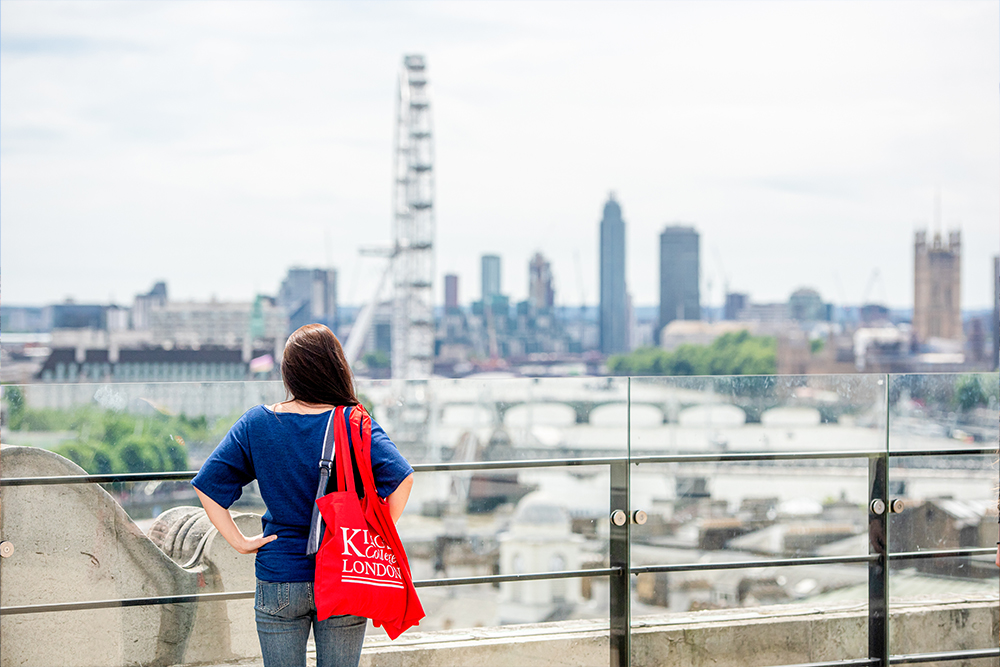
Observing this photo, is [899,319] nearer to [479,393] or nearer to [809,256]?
[809,256]

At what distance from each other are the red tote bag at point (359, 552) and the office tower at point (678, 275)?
10609cm

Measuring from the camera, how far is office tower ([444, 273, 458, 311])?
104637 mm

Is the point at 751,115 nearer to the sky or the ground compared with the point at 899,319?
nearer to the sky

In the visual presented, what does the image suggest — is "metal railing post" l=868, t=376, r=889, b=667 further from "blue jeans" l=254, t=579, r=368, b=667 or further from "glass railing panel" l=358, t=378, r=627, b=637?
"blue jeans" l=254, t=579, r=368, b=667

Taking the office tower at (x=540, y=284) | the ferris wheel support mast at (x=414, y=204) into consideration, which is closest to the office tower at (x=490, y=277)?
the office tower at (x=540, y=284)

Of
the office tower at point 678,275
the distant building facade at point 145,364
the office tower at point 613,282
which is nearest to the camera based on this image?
the distant building facade at point 145,364

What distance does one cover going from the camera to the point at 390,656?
3.23 metres

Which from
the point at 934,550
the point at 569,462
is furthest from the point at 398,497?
the point at 934,550

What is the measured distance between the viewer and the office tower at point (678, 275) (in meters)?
106

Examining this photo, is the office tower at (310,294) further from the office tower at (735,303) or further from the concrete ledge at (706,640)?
the concrete ledge at (706,640)

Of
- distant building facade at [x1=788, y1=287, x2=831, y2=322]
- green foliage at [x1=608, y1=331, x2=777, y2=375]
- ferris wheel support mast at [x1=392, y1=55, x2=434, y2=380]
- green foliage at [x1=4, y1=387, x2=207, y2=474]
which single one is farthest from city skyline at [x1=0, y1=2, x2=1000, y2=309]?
green foliage at [x1=4, y1=387, x2=207, y2=474]

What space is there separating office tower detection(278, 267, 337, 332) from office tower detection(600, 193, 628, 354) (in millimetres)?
31515

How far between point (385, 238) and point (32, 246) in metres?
33.0

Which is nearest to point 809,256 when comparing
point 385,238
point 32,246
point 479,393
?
point 385,238
